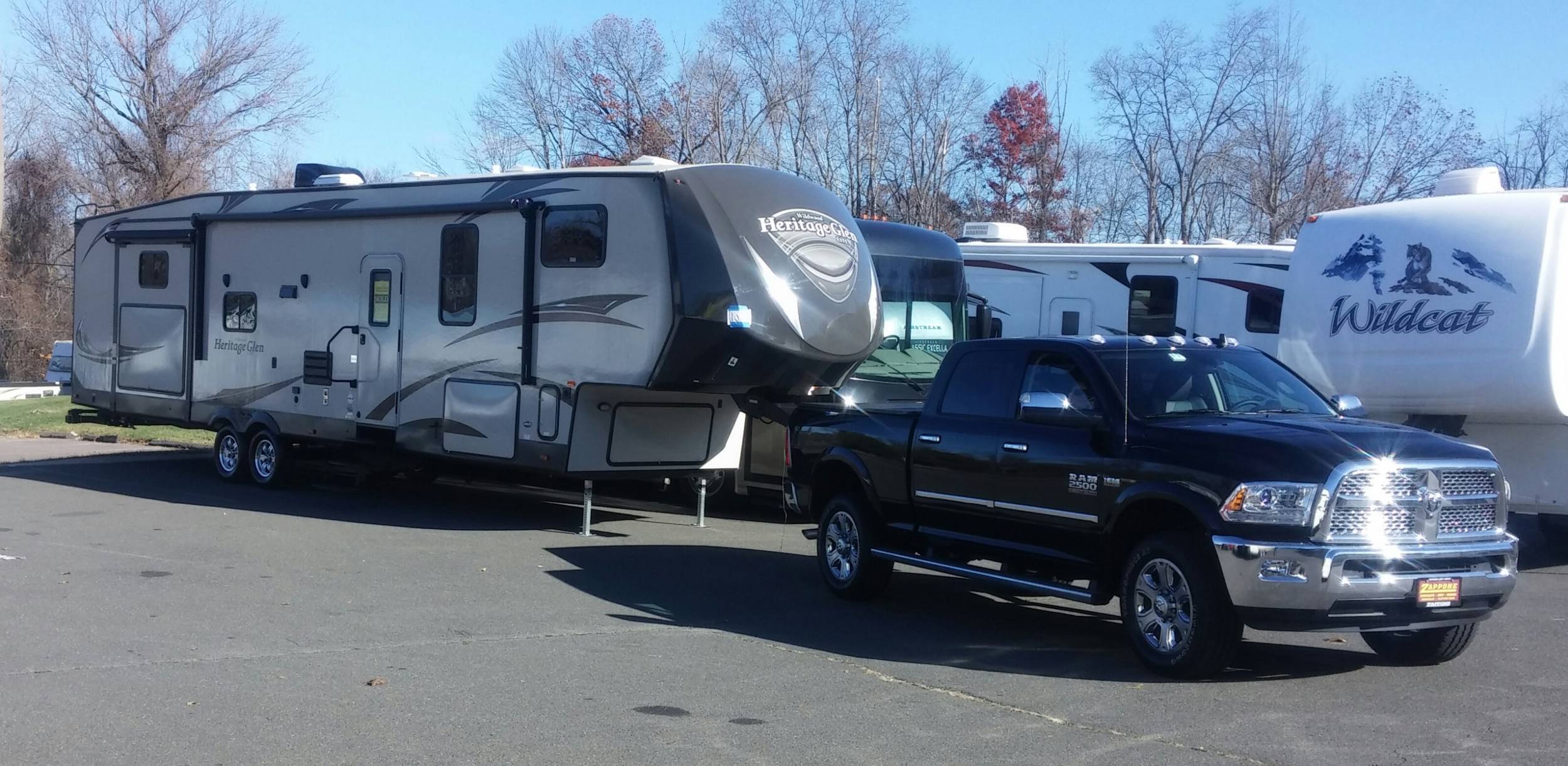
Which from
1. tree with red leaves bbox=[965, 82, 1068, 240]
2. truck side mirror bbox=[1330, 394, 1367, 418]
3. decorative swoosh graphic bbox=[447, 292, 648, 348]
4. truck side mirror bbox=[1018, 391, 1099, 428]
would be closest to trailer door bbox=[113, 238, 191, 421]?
decorative swoosh graphic bbox=[447, 292, 648, 348]

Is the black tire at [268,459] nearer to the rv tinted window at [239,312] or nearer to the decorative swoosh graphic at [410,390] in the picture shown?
the rv tinted window at [239,312]

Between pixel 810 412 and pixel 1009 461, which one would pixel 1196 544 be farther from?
pixel 810 412

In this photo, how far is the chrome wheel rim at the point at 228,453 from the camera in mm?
17438

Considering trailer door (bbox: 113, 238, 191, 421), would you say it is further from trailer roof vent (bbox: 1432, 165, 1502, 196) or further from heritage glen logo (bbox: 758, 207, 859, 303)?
trailer roof vent (bbox: 1432, 165, 1502, 196)

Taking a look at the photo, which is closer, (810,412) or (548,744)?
(548,744)

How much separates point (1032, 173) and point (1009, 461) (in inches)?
1179

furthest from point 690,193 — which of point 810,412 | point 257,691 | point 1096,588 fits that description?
point 257,691

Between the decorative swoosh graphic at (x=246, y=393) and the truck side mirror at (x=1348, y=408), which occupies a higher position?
the truck side mirror at (x=1348, y=408)

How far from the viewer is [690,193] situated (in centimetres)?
1262

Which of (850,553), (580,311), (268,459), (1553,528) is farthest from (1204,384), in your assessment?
(268,459)

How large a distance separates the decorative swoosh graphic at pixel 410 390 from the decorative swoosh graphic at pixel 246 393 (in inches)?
58.6

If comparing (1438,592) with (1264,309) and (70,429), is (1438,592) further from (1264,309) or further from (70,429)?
(70,429)

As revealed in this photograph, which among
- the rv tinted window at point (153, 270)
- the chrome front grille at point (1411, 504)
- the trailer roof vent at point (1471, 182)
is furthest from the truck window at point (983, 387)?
the rv tinted window at point (153, 270)

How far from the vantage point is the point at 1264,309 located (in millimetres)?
17656
